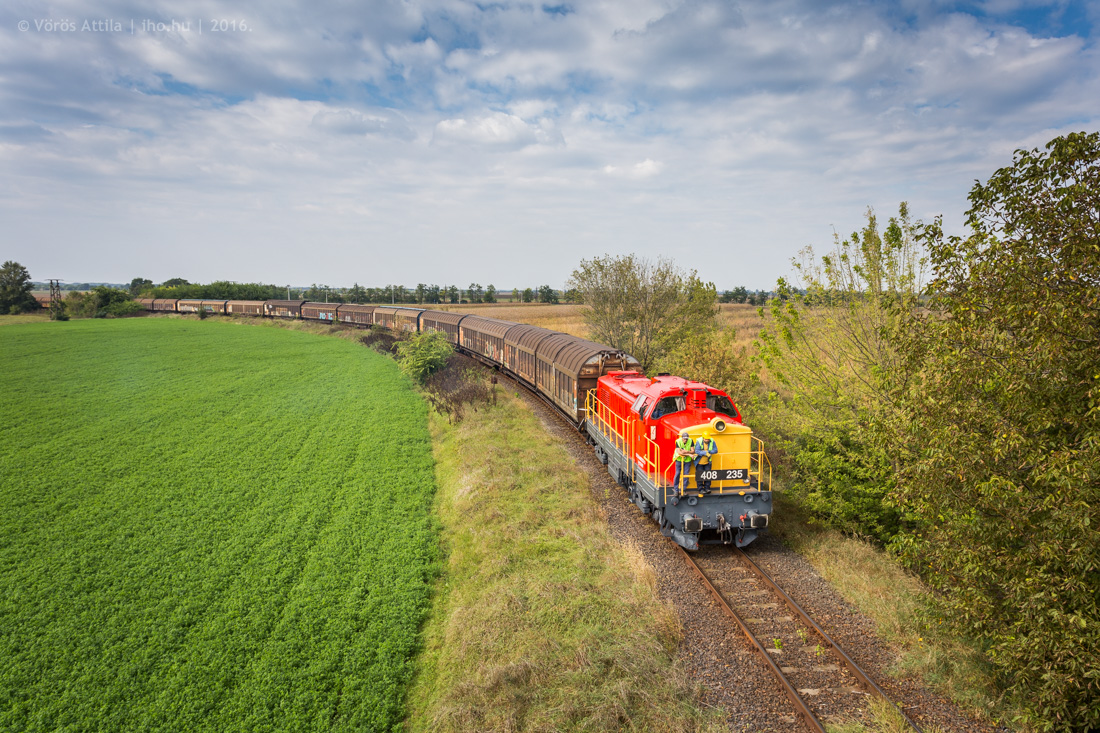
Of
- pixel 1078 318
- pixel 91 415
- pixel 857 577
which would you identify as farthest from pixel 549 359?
pixel 91 415

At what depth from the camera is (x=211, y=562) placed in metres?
13.5

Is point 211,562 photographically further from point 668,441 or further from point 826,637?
point 826,637

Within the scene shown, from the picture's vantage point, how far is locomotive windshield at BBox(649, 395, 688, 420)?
13.0 m

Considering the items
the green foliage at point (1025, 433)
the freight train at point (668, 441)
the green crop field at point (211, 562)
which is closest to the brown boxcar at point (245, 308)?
the green crop field at point (211, 562)

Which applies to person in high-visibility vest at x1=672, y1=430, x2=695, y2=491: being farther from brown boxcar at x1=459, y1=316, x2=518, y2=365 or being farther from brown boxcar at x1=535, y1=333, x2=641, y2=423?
brown boxcar at x1=459, y1=316, x2=518, y2=365

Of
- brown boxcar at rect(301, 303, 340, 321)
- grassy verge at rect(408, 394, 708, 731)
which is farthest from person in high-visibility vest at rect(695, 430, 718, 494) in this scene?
brown boxcar at rect(301, 303, 340, 321)

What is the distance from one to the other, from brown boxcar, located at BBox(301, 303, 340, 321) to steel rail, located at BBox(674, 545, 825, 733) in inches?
2574

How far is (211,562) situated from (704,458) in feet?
41.9

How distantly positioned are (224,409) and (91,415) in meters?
6.10

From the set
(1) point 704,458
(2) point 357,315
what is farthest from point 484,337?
(2) point 357,315

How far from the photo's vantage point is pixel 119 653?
33.6 feet

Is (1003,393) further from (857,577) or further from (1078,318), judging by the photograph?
(857,577)

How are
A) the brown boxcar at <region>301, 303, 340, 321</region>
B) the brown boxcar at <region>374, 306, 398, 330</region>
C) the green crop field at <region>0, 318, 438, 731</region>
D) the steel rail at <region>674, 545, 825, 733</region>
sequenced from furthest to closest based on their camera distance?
the brown boxcar at <region>301, 303, 340, 321</region> < the brown boxcar at <region>374, 306, 398, 330</region> < the green crop field at <region>0, 318, 438, 731</region> < the steel rail at <region>674, 545, 825, 733</region>

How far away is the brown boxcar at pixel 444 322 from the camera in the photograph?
41469 mm
